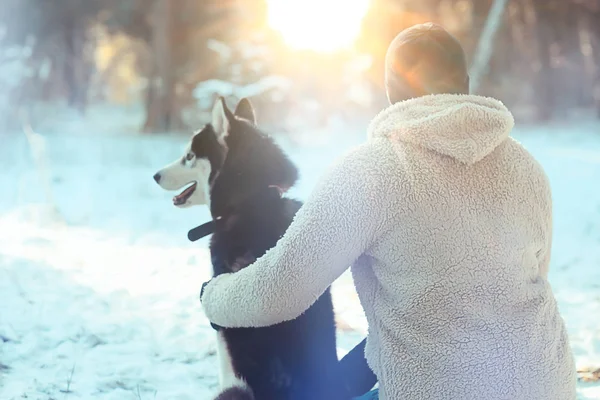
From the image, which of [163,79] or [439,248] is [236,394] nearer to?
[439,248]

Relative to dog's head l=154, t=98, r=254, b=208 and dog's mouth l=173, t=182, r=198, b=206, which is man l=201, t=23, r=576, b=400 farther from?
dog's mouth l=173, t=182, r=198, b=206

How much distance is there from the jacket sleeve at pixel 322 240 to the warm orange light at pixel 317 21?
10.3m

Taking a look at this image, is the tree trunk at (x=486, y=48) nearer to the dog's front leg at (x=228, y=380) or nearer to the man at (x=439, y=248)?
the dog's front leg at (x=228, y=380)

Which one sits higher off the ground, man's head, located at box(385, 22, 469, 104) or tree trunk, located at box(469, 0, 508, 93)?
tree trunk, located at box(469, 0, 508, 93)

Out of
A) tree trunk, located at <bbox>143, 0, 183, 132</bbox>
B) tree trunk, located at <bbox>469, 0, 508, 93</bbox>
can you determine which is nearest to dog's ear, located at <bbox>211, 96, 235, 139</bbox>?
tree trunk, located at <bbox>469, 0, 508, 93</bbox>

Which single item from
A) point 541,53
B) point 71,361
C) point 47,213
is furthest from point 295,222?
point 541,53

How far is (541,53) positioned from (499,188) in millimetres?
13713

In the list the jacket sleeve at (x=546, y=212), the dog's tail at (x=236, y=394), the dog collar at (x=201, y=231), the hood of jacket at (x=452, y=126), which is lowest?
the dog's tail at (x=236, y=394)

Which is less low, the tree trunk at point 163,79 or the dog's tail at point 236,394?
the tree trunk at point 163,79

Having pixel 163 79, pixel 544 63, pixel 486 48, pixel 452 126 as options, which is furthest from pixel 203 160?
pixel 544 63

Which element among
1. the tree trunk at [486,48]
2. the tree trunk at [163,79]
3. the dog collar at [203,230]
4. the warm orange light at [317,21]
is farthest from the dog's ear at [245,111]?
the tree trunk at [163,79]

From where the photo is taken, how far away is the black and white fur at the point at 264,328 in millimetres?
1737

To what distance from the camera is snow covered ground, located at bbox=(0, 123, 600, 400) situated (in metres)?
2.52

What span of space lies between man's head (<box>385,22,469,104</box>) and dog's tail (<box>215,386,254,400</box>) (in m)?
1.02
